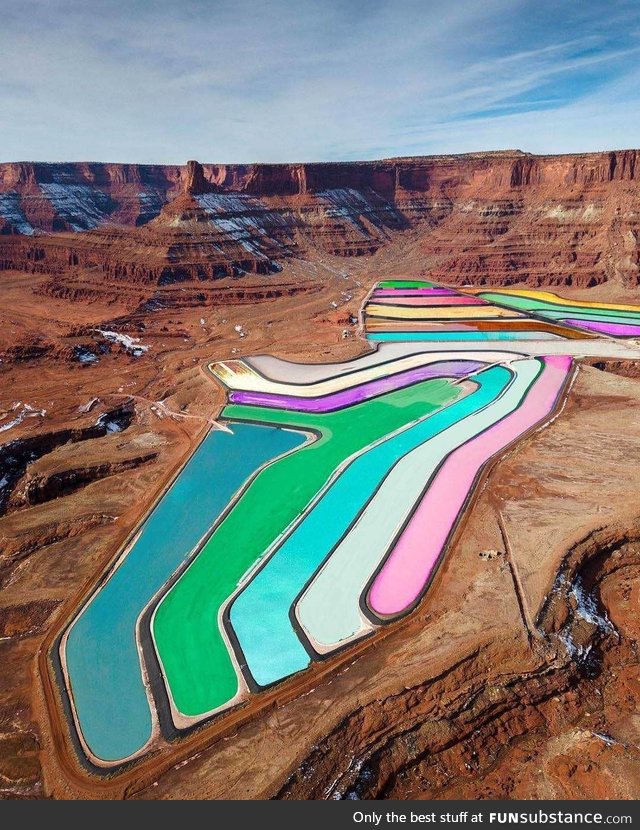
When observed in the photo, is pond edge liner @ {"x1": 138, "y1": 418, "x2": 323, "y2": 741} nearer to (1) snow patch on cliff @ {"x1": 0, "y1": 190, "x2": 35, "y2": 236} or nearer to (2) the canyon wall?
(2) the canyon wall

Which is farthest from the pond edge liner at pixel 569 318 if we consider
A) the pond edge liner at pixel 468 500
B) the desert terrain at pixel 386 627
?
the pond edge liner at pixel 468 500

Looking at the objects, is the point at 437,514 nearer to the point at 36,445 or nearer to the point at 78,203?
the point at 36,445

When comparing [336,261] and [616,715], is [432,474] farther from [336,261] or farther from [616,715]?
[336,261]

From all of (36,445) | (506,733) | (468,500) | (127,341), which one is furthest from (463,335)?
(506,733)

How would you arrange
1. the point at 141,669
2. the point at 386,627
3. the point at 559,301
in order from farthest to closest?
the point at 559,301 → the point at 386,627 → the point at 141,669

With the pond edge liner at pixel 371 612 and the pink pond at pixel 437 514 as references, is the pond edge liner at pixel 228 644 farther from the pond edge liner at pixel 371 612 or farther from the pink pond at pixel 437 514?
the pink pond at pixel 437 514

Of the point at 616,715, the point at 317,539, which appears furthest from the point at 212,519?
the point at 616,715
